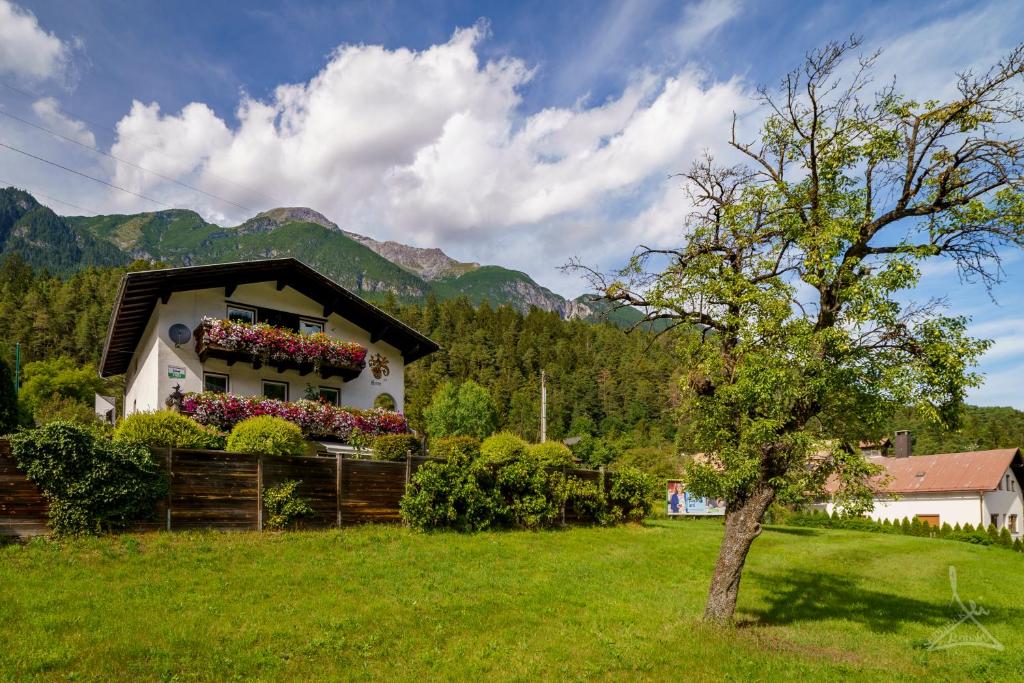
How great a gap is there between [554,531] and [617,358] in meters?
106

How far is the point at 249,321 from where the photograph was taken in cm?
2573

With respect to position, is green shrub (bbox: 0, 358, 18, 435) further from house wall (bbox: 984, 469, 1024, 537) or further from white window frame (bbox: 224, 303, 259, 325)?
house wall (bbox: 984, 469, 1024, 537)

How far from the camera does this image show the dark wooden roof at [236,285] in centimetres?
2348

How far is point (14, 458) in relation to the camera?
43.4 ft

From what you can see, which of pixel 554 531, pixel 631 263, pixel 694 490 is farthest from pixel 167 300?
pixel 694 490

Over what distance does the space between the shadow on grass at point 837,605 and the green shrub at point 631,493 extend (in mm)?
5941

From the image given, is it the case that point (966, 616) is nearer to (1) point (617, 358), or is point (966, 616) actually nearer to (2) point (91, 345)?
(2) point (91, 345)

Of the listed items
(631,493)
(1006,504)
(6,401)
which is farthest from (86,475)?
(1006,504)

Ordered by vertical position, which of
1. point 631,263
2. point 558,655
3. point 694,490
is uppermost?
point 631,263

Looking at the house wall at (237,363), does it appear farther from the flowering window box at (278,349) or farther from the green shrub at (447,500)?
the green shrub at (447,500)

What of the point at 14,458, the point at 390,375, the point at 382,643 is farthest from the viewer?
the point at 390,375

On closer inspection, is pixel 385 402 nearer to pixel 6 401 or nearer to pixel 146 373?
pixel 146 373

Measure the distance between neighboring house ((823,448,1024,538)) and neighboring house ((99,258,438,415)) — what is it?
3148 cm

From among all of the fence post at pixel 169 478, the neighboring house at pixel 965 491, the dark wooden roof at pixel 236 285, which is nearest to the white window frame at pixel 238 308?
the dark wooden roof at pixel 236 285
